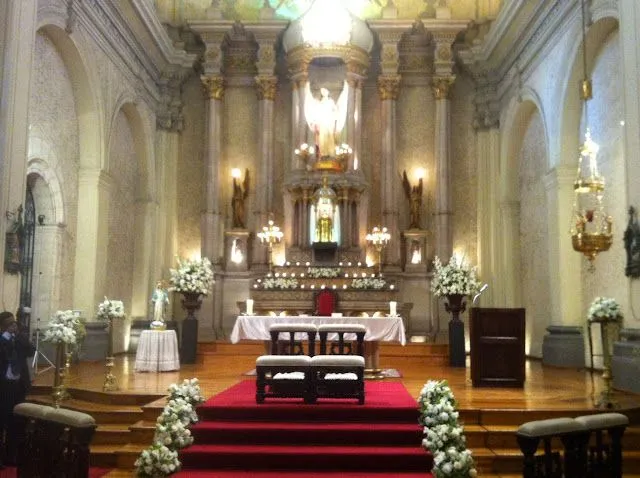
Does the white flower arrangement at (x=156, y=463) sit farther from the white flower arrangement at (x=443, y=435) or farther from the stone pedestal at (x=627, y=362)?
the stone pedestal at (x=627, y=362)

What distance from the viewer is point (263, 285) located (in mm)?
17281

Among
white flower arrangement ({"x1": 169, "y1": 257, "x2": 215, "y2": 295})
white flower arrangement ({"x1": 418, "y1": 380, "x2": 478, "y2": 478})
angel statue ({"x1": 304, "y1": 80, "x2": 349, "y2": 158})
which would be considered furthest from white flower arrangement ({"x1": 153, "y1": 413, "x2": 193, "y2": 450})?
angel statue ({"x1": 304, "y1": 80, "x2": 349, "y2": 158})

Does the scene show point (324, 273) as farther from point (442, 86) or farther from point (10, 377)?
point (10, 377)

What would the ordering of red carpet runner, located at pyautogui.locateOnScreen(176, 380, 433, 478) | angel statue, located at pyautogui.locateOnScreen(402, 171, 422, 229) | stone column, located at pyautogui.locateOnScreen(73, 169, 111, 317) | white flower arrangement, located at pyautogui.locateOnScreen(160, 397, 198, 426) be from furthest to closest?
angel statue, located at pyautogui.locateOnScreen(402, 171, 422, 229), stone column, located at pyautogui.locateOnScreen(73, 169, 111, 317), white flower arrangement, located at pyautogui.locateOnScreen(160, 397, 198, 426), red carpet runner, located at pyautogui.locateOnScreen(176, 380, 433, 478)

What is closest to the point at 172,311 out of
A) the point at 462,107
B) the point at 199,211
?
the point at 199,211

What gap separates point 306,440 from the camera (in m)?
7.71

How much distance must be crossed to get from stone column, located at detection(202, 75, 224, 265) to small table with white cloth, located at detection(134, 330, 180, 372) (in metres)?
6.20

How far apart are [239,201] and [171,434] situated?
1193 cm

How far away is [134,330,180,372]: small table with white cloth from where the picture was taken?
1226cm

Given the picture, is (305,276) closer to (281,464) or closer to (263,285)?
(263,285)

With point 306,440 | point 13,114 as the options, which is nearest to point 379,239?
point 13,114

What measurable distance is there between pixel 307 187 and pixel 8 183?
28.4 feet

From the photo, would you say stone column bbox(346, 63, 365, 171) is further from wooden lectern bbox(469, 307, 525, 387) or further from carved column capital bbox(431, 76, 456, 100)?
wooden lectern bbox(469, 307, 525, 387)

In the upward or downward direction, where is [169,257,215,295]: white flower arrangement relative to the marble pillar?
downward
